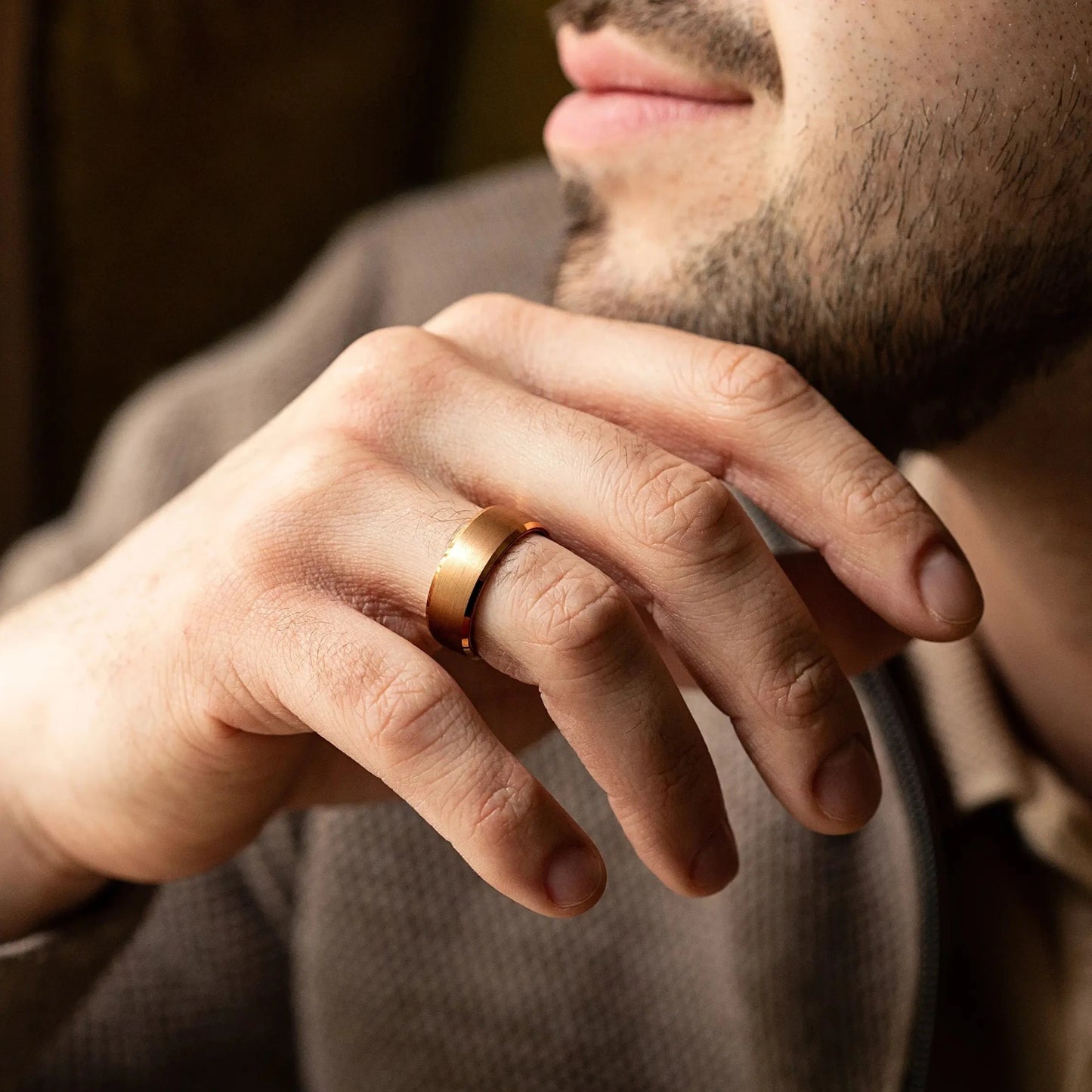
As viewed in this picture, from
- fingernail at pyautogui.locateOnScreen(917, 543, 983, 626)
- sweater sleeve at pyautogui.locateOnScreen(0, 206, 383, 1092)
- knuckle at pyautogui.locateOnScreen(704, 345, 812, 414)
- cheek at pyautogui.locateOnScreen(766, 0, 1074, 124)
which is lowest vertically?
sweater sleeve at pyautogui.locateOnScreen(0, 206, 383, 1092)

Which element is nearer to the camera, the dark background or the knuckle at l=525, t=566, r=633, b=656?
the knuckle at l=525, t=566, r=633, b=656

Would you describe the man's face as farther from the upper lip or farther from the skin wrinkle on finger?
the skin wrinkle on finger

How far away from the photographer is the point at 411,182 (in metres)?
1.63

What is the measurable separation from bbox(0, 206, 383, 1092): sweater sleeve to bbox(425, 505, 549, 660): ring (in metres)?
0.37

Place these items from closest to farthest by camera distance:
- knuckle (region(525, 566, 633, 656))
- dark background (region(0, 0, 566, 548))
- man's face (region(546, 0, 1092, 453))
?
1. knuckle (region(525, 566, 633, 656))
2. man's face (region(546, 0, 1092, 453))
3. dark background (region(0, 0, 566, 548))

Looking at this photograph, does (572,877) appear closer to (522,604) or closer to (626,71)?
(522,604)

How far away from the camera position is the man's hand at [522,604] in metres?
0.50

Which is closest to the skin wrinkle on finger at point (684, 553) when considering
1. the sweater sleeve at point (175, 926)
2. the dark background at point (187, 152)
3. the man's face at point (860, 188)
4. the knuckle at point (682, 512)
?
the knuckle at point (682, 512)

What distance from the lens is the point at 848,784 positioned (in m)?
0.54

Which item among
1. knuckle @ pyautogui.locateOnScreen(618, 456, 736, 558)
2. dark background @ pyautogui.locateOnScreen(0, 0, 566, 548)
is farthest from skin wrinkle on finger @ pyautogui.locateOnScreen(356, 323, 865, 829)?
dark background @ pyautogui.locateOnScreen(0, 0, 566, 548)

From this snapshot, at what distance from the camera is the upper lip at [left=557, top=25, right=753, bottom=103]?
25.8 inches

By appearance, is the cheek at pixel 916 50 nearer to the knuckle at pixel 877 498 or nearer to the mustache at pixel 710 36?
the mustache at pixel 710 36

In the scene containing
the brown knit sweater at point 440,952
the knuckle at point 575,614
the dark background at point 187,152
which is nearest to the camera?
the knuckle at point 575,614

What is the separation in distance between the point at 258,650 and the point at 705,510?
0.72 feet
